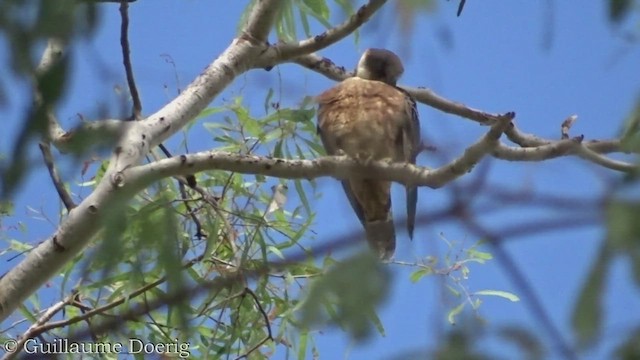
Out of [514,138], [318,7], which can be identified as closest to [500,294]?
[514,138]

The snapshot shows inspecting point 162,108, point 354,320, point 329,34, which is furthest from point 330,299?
point 329,34

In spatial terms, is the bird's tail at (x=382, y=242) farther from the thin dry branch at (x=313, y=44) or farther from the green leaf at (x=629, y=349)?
Answer: the thin dry branch at (x=313, y=44)

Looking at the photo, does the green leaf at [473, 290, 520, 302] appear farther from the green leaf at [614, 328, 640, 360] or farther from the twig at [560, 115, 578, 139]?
the green leaf at [614, 328, 640, 360]

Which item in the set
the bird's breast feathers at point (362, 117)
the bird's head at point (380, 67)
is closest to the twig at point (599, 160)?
the bird's breast feathers at point (362, 117)

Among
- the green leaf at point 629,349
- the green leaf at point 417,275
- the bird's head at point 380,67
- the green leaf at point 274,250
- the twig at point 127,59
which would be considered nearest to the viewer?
the green leaf at point 629,349

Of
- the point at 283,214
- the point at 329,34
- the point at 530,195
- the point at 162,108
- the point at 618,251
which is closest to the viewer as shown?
the point at 618,251

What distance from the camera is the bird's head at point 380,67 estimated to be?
340cm

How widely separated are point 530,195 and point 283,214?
2003mm

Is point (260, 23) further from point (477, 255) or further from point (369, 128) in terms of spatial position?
point (477, 255)

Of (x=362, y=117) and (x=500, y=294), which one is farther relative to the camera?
Result: (x=362, y=117)

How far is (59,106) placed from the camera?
3.55ft

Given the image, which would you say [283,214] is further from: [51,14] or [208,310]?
[51,14]

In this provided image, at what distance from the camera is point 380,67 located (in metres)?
3.42

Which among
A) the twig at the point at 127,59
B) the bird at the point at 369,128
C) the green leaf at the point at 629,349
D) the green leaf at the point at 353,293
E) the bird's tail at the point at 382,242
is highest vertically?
the bird at the point at 369,128
